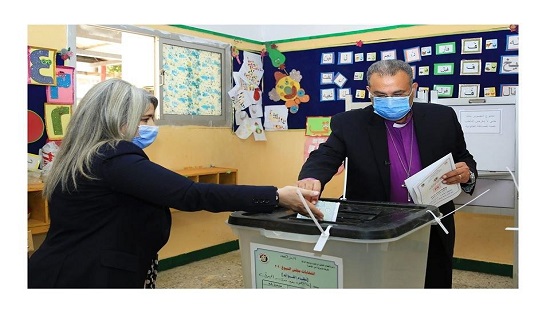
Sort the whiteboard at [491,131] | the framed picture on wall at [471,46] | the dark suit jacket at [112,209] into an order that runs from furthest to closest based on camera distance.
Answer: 1. the framed picture on wall at [471,46]
2. the whiteboard at [491,131]
3. the dark suit jacket at [112,209]

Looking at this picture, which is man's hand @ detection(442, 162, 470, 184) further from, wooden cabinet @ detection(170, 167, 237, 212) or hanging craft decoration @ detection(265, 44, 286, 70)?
hanging craft decoration @ detection(265, 44, 286, 70)

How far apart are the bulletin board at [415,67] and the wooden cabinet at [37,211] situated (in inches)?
87.4

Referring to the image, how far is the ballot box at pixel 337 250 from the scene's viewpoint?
1117mm

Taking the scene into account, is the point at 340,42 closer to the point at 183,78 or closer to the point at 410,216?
the point at 183,78

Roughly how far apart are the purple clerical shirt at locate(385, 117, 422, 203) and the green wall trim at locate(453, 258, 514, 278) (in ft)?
7.41

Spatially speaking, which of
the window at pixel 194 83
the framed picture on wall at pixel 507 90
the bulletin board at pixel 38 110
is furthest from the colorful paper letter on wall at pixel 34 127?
the framed picture on wall at pixel 507 90

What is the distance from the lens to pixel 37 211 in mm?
2744

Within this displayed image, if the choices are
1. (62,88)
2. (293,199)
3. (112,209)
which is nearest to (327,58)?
(62,88)

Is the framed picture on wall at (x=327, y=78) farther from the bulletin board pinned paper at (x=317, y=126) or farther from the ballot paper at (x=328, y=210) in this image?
the ballot paper at (x=328, y=210)

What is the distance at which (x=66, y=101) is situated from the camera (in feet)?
9.89

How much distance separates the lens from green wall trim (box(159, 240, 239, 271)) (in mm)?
3742

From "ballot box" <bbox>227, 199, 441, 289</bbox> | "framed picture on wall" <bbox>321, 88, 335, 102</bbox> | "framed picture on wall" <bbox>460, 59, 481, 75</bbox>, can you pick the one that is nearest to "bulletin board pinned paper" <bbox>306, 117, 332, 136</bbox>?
"framed picture on wall" <bbox>321, 88, 335, 102</bbox>

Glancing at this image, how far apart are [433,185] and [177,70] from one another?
2627 millimetres

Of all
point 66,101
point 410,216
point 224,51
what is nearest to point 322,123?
point 224,51
